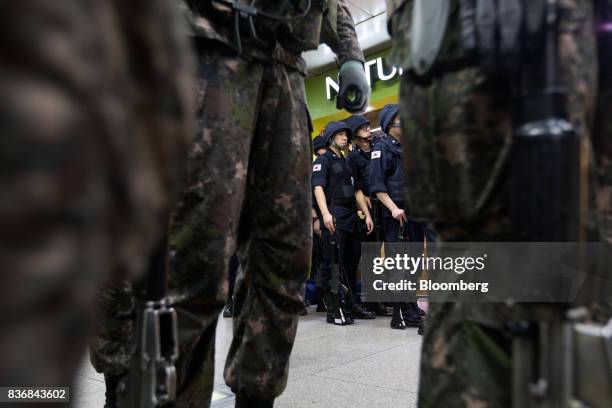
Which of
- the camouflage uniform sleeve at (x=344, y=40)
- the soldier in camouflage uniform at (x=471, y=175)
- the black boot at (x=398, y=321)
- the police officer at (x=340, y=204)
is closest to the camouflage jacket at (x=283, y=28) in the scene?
the camouflage uniform sleeve at (x=344, y=40)

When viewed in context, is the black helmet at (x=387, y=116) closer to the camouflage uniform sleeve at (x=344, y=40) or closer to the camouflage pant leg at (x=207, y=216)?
the camouflage uniform sleeve at (x=344, y=40)

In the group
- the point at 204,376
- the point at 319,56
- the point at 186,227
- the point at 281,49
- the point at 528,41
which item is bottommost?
the point at 204,376

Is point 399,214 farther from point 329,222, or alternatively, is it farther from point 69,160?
point 69,160

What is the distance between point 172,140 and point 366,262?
354 cm

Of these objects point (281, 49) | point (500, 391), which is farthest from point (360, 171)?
point (500, 391)

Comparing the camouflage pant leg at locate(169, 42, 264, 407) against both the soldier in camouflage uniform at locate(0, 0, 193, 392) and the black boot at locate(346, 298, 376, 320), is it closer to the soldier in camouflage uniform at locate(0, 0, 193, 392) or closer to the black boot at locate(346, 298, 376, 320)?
the soldier in camouflage uniform at locate(0, 0, 193, 392)

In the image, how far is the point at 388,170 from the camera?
3234 millimetres

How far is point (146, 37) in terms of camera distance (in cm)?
27

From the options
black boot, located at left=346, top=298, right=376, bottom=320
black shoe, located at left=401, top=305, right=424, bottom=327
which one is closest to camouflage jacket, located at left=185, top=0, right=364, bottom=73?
black shoe, located at left=401, top=305, right=424, bottom=327

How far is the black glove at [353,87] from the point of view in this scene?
4.50 ft

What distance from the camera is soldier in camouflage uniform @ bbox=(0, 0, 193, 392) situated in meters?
0.20

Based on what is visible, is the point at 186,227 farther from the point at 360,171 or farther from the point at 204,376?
the point at 360,171

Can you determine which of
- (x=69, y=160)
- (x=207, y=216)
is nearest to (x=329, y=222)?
(x=207, y=216)

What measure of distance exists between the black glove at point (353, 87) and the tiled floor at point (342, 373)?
830 millimetres
